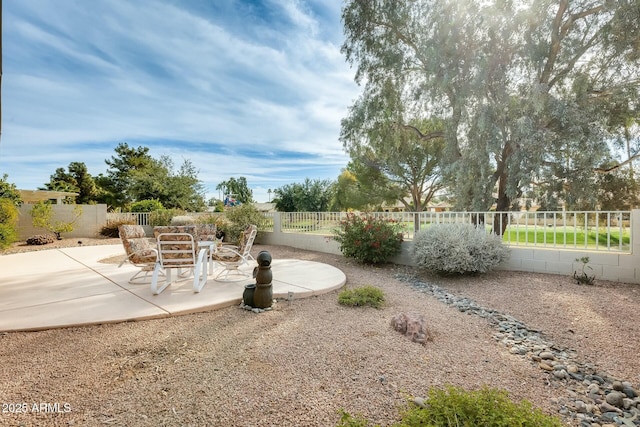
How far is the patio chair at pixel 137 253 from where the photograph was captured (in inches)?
178

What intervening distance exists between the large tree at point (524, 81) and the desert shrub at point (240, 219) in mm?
7417

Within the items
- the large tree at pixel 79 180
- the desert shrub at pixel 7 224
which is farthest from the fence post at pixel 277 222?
the large tree at pixel 79 180

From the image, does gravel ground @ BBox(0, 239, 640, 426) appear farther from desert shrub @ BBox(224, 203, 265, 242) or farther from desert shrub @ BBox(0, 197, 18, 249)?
desert shrub @ BBox(0, 197, 18, 249)

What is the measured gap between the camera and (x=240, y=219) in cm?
1109

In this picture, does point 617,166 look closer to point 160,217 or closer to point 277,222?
point 277,222

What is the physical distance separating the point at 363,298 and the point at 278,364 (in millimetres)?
1841

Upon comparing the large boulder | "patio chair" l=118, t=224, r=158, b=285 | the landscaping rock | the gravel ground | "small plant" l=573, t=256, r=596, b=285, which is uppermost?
"patio chair" l=118, t=224, r=158, b=285

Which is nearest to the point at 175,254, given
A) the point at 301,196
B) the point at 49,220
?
the point at 49,220

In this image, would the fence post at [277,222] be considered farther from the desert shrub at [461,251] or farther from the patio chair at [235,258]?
the desert shrub at [461,251]

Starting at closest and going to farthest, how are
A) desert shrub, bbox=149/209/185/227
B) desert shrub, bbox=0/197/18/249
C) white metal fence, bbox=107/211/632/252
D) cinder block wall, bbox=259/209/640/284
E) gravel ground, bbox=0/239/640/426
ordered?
gravel ground, bbox=0/239/640/426 → cinder block wall, bbox=259/209/640/284 → white metal fence, bbox=107/211/632/252 → desert shrub, bbox=0/197/18/249 → desert shrub, bbox=149/209/185/227

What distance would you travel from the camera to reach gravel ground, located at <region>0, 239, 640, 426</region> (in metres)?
1.90

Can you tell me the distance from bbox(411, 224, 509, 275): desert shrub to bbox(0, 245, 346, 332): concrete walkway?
182 cm

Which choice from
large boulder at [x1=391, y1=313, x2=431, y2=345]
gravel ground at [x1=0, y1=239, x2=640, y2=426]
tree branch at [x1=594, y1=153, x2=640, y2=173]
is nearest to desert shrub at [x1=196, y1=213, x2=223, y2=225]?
gravel ground at [x1=0, y1=239, x2=640, y2=426]

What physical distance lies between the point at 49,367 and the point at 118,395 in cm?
85
